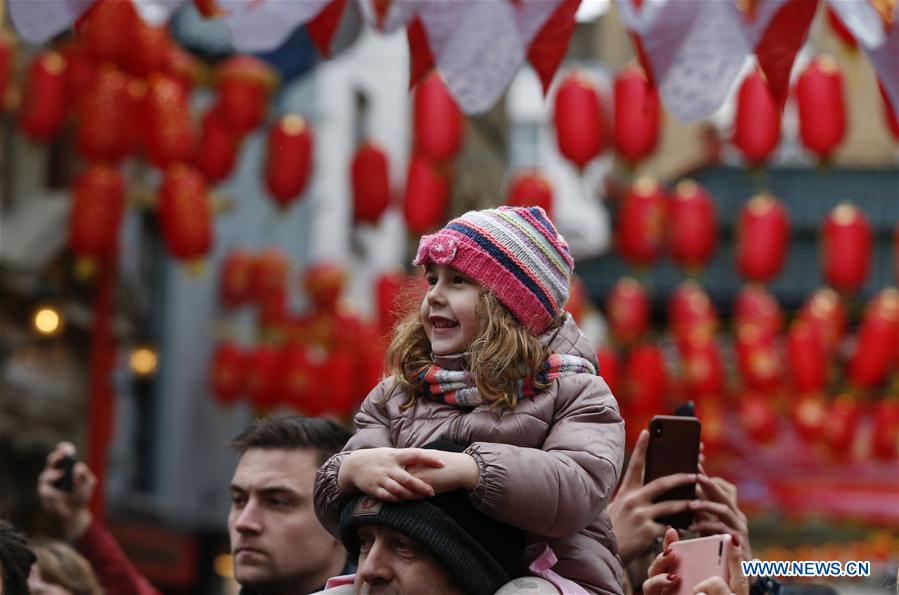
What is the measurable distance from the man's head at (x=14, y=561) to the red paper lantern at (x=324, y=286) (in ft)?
55.7

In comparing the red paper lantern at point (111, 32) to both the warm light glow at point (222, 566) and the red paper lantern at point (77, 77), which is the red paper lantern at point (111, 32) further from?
the warm light glow at point (222, 566)

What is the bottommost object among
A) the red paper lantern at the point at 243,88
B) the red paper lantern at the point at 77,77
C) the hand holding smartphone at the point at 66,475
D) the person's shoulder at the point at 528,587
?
the person's shoulder at the point at 528,587

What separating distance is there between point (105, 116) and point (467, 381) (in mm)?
10628

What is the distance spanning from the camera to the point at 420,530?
Answer: 10.9ft

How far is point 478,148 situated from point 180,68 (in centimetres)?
1902

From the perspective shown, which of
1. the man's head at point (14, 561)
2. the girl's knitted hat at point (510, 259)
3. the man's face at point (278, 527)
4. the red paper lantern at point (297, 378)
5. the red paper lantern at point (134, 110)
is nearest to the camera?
the girl's knitted hat at point (510, 259)

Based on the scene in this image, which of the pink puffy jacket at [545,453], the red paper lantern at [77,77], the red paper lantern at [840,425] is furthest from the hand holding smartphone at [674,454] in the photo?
the red paper lantern at [840,425]

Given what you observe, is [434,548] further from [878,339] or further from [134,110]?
[878,339]

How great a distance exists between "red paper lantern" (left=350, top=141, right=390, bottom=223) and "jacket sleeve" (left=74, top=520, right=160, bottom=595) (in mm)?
11160

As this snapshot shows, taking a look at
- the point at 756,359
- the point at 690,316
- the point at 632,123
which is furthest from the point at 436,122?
the point at 756,359

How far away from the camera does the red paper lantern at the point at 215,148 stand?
51.1ft

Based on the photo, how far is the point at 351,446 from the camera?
3662 mm

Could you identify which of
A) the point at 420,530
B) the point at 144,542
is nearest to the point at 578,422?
the point at 420,530

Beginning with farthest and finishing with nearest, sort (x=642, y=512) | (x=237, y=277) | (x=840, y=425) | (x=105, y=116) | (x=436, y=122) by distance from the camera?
1. (x=840, y=425)
2. (x=237, y=277)
3. (x=436, y=122)
4. (x=105, y=116)
5. (x=642, y=512)
